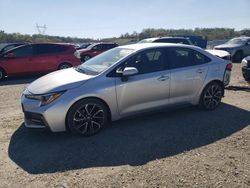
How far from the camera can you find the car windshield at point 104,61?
18.7 ft

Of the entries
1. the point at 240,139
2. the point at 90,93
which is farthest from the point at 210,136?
the point at 90,93

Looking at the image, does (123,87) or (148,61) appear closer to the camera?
(123,87)

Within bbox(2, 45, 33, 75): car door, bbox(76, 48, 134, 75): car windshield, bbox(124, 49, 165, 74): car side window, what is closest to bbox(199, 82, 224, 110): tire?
bbox(124, 49, 165, 74): car side window

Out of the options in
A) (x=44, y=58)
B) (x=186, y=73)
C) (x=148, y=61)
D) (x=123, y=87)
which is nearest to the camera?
(x=123, y=87)

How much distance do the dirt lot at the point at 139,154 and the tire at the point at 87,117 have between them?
16cm

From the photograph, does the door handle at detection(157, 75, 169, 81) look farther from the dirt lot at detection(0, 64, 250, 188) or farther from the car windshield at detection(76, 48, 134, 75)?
the dirt lot at detection(0, 64, 250, 188)

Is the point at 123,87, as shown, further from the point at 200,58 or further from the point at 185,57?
the point at 200,58

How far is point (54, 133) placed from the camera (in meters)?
5.50

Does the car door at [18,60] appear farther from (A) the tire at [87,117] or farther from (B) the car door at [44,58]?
(A) the tire at [87,117]

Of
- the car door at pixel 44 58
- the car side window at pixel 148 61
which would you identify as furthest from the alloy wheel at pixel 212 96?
the car door at pixel 44 58

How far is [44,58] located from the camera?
12938 mm

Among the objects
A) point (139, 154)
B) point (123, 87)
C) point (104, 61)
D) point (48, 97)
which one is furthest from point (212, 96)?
point (48, 97)

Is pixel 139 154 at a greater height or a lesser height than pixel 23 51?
lesser

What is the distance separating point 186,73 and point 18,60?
879 centimetres
